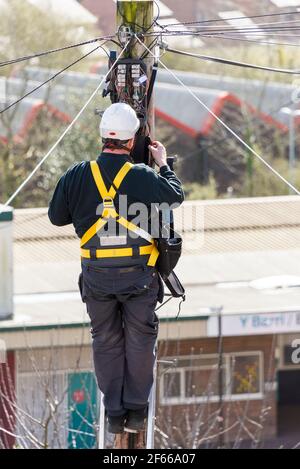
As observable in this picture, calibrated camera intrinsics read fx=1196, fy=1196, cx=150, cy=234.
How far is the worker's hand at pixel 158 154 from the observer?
7630mm

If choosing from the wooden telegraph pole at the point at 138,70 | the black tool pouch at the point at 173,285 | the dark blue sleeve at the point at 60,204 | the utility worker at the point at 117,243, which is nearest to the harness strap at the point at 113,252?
the utility worker at the point at 117,243

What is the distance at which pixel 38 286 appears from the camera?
22938 mm

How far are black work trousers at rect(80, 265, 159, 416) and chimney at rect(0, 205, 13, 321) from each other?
12.9 meters

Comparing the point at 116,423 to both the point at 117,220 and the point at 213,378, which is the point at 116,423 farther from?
the point at 213,378

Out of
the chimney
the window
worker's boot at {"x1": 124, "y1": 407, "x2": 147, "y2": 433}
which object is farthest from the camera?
the window

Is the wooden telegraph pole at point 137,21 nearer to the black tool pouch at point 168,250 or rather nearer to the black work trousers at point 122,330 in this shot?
the black tool pouch at point 168,250

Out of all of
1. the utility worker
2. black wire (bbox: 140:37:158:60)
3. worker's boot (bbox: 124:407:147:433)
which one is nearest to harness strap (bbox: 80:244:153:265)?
the utility worker

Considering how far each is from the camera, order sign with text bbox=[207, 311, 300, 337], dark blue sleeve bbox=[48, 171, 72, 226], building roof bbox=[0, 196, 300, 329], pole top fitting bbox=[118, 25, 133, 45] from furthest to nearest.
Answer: building roof bbox=[0, 196, 300, 329], sign with text bbox=[207, 311, 300, 337], pole top fitting bbox=[118, 25, 133, 45], dark blue sleeve bbox=[48, 171, 72, 226]

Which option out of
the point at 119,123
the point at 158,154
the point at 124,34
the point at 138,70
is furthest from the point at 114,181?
the point at 124,34

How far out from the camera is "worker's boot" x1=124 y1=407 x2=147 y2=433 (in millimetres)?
7789

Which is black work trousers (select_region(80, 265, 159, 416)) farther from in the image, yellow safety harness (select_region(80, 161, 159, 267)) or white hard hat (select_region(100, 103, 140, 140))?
white hard hat (select_region(100, 103, 140, 140))
